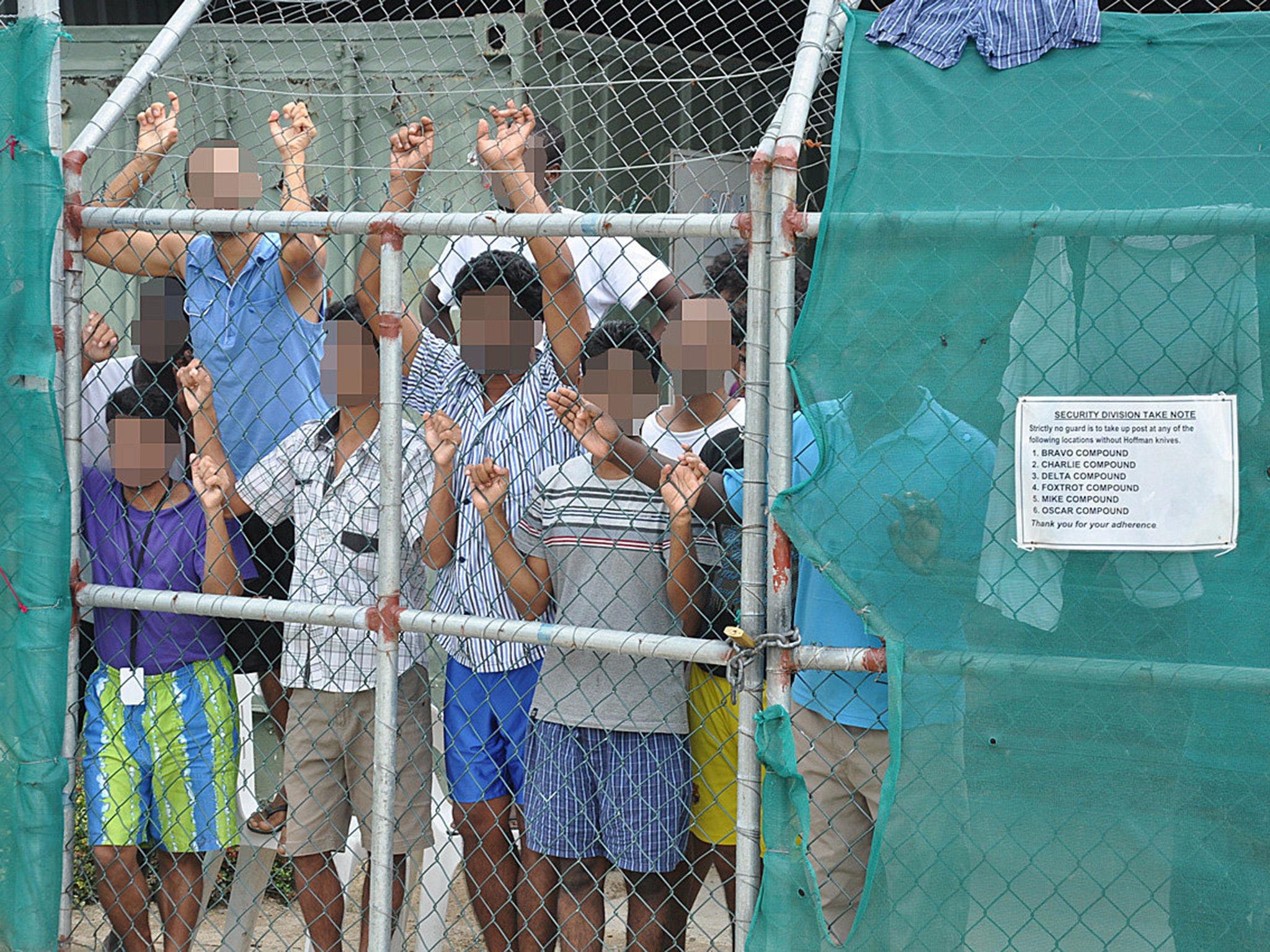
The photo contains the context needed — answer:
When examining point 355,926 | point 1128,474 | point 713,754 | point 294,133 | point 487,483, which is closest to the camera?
point 1128,474

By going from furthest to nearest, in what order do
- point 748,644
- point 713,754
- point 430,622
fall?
point 713,754 → point 430,622 → point 748,644

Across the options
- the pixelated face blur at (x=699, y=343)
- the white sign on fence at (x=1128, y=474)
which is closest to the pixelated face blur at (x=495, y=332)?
the pixelated face blur at (x=699, y=343)

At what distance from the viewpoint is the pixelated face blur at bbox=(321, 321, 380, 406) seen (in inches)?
128

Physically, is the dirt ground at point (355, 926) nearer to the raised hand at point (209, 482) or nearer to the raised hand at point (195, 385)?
the raised hand at point (209, 482)

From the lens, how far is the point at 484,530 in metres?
3.28

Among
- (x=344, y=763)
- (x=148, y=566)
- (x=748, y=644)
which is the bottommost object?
(x=344, y=763)

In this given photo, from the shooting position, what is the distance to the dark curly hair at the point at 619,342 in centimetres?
320

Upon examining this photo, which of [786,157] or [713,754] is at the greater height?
[786,157]

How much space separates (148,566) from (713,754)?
4.93 feet

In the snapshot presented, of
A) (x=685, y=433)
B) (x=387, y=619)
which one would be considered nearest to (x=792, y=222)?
(x=685, y=433)

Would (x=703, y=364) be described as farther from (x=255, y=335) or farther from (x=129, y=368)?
(x=129, y=368)

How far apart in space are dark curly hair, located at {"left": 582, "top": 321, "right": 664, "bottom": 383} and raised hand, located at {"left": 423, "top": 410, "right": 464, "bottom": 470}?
1.15 feet

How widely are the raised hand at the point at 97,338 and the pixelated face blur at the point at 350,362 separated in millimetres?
572

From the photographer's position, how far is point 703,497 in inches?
118
